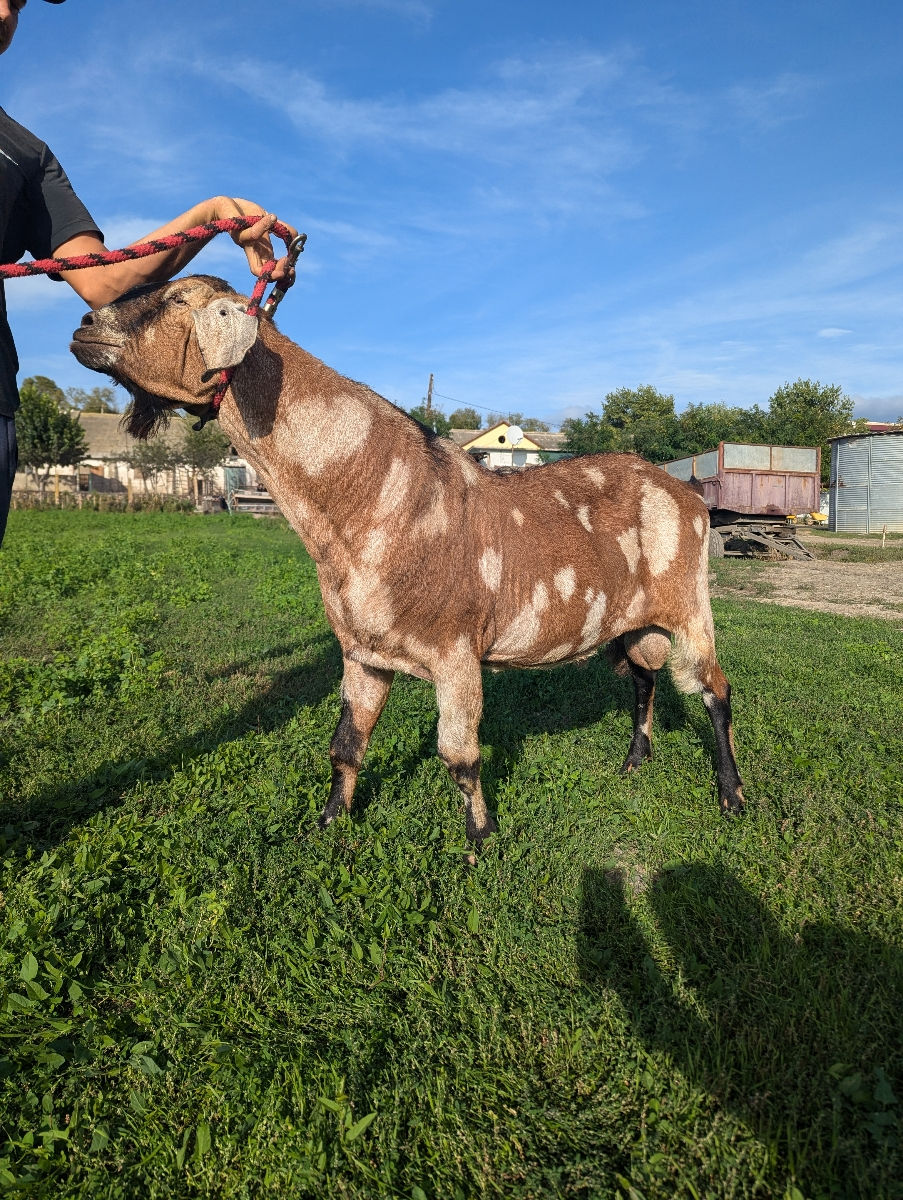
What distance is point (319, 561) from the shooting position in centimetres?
348

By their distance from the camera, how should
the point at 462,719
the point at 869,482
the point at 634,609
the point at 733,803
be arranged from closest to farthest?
the point at 462,719 < the point at 733,803 < the point at 634,609 < the point at 869,482

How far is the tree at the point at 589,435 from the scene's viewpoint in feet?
218

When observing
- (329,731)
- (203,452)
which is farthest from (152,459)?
(329,731)

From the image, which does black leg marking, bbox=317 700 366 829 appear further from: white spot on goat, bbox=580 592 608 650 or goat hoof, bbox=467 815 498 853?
white spot on goat, bbox=580 592 608 650

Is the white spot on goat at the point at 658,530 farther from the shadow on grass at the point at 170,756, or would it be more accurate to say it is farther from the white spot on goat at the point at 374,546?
the shadow on grass at the point at 170,756

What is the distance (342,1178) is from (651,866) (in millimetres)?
2162

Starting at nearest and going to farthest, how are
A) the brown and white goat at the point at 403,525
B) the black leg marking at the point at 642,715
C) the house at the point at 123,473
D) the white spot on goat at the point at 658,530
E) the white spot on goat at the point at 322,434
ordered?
1. the brown and white goat at the point at 403,525
2. the white spot on goat at the point at 322,434
3. the white spot on goat at the point at 658,530
4. the black leg marking at the point at 642,715
5. the house at the point at 123,473

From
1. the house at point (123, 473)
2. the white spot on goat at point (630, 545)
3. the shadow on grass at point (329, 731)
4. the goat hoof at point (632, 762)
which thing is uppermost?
the house at point (123, 473)

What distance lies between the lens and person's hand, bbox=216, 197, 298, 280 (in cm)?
303

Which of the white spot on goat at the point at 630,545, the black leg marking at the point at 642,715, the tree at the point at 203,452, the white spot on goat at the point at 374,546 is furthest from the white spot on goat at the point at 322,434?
the tree at the point at 203,452

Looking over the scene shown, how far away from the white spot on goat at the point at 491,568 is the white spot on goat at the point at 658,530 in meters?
1.24

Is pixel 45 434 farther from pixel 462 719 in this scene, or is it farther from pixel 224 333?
pixel 462 719

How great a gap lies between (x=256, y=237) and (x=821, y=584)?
607 inches

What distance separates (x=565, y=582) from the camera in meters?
3.95
